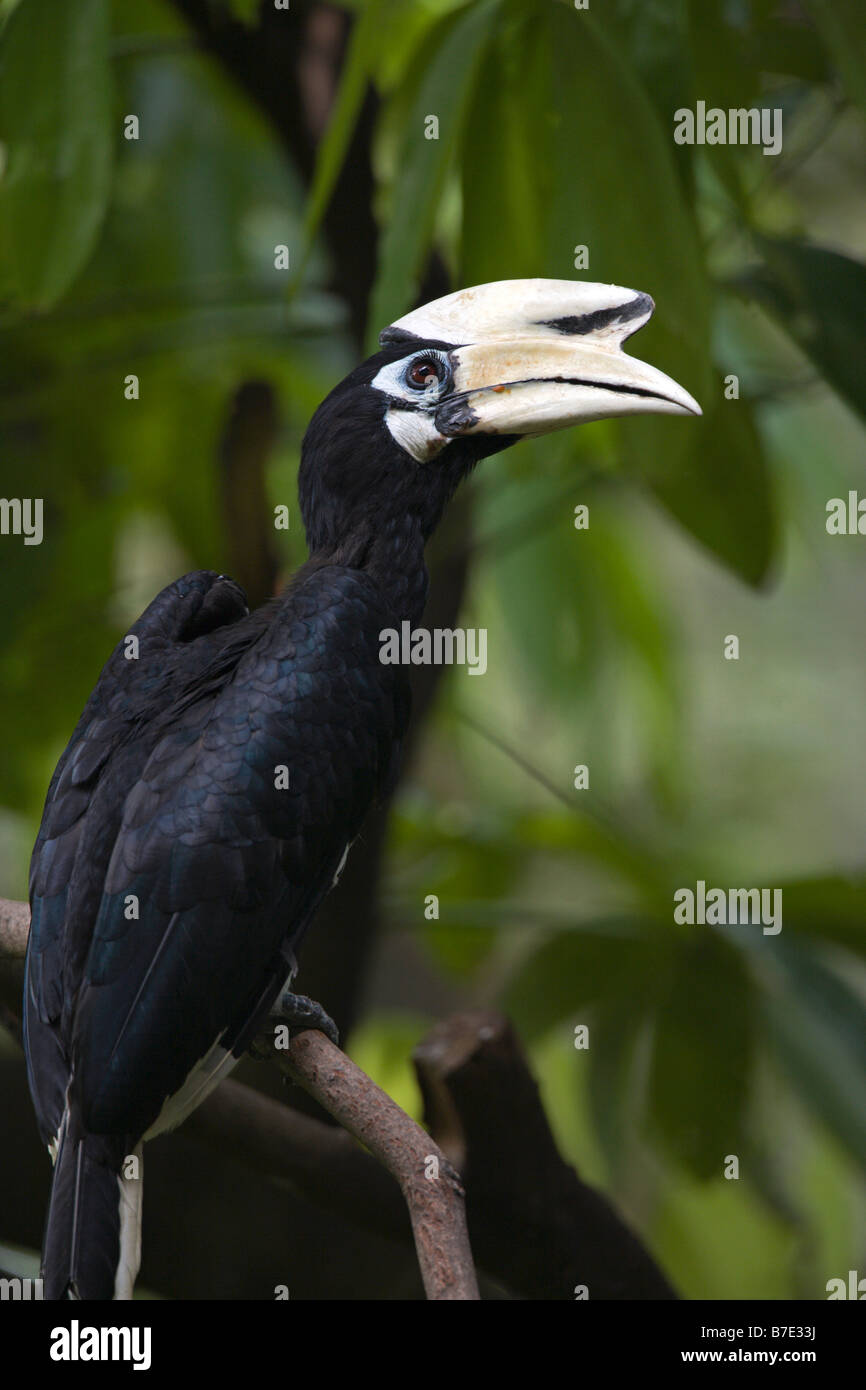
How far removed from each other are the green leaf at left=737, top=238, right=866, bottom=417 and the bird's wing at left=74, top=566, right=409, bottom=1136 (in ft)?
2.14

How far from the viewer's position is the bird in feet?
3.99

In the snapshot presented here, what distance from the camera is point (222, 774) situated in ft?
4.15

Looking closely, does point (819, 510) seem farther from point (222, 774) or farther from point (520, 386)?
point (222, 774)

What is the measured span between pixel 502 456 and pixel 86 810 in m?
0.88

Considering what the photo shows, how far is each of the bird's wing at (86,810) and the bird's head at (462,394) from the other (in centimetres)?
17

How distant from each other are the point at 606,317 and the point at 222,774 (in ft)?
1.77

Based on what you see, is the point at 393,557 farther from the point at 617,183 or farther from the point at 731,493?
the point at 731,493

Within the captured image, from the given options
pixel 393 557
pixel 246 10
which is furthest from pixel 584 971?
pixel 246 10

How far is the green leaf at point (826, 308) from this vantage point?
166 centimetres

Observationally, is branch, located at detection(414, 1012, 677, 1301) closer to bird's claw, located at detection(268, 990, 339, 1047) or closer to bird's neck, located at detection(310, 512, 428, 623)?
bird's claw, located at detection(268, 990, 339, 1047)

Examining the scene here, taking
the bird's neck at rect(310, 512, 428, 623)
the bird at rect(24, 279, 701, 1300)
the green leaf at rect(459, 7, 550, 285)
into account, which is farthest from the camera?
the green leaf at rect(459, 7, 550, 285)

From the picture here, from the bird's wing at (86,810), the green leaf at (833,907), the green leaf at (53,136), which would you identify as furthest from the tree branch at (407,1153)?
the green leaf at (833,907)

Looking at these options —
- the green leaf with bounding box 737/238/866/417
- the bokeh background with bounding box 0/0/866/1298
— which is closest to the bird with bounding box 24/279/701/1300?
the bokeh background with bounding box 0/0/866/1298

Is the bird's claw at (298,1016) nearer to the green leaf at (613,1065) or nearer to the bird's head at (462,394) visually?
the bird's head at (462,394)
